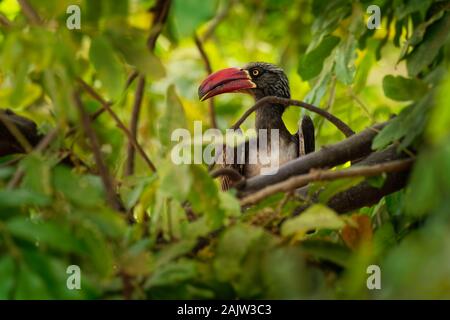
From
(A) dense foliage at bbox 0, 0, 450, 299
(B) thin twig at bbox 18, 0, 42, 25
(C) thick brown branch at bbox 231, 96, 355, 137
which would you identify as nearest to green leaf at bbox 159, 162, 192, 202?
(A) dense foliage at bbox 0, 0, 450, 299

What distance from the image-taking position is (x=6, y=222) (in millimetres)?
2238

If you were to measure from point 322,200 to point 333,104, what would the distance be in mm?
1910

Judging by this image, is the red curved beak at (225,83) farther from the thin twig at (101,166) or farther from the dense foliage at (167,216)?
the thin twig at (101,166)

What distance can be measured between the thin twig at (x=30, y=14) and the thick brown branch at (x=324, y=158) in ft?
2.71

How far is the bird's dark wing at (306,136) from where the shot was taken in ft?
16.5

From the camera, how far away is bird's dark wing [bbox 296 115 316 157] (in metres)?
5.04

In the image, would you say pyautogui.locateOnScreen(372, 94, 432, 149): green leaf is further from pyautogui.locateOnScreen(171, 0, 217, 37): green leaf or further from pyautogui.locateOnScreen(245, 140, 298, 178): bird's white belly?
pyautogui.locateOnScreen(245, 140, 298, 178): bird's white belly

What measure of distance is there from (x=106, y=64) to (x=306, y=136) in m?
2.69

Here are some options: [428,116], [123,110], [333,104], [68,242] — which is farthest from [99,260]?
[123,110]

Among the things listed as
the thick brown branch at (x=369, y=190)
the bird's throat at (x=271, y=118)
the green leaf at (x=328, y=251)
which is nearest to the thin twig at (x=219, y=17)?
the bird's throat at (x=271, y=118)

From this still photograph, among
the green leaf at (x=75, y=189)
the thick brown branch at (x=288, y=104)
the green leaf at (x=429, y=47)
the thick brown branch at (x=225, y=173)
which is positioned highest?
the green leaf at (x=429, y=47)

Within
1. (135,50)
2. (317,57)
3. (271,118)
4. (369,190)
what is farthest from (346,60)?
(135,50)

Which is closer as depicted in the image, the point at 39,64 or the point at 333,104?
the point at 39,64

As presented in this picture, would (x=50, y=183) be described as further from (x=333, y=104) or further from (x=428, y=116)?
(x=333, y=104)
